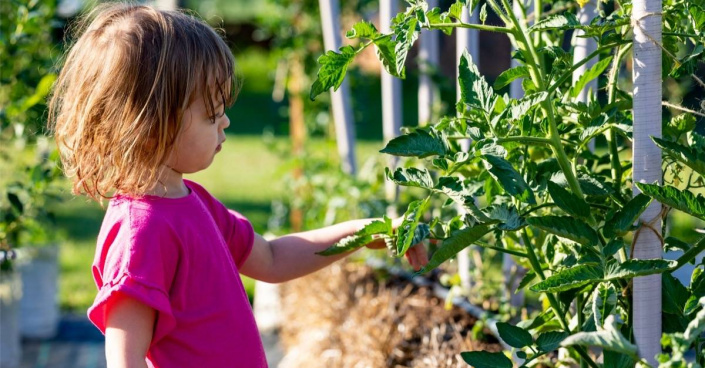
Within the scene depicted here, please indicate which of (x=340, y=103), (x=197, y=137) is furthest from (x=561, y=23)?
(x=340, y=103)

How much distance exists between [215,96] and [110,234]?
29cm

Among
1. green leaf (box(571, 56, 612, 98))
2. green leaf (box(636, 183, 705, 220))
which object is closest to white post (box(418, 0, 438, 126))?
green leaf (box(571, 56, 612, 98))

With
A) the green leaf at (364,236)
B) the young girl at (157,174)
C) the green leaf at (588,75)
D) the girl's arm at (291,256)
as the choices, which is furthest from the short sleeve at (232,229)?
the green leaf at (588,75)

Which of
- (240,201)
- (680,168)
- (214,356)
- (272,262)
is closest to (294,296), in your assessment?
(272,262)

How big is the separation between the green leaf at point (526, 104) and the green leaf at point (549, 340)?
35 centimetres

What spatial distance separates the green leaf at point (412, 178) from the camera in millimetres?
1383

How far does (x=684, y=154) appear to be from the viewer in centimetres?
135

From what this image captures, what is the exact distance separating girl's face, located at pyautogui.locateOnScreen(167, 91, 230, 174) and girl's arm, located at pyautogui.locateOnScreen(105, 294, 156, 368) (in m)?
0.27

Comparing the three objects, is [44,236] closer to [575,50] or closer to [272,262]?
[272,262]

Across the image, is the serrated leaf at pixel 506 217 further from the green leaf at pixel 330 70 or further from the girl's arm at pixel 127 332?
the girl's arm at pixel 127 332

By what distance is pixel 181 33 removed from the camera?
5.31ft

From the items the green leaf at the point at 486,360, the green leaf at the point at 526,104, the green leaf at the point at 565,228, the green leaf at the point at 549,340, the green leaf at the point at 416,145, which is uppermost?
the green leaf at the point at 526,104

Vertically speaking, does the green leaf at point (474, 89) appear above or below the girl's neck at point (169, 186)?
above

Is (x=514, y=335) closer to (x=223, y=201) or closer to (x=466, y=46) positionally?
(x=466, y=46)
